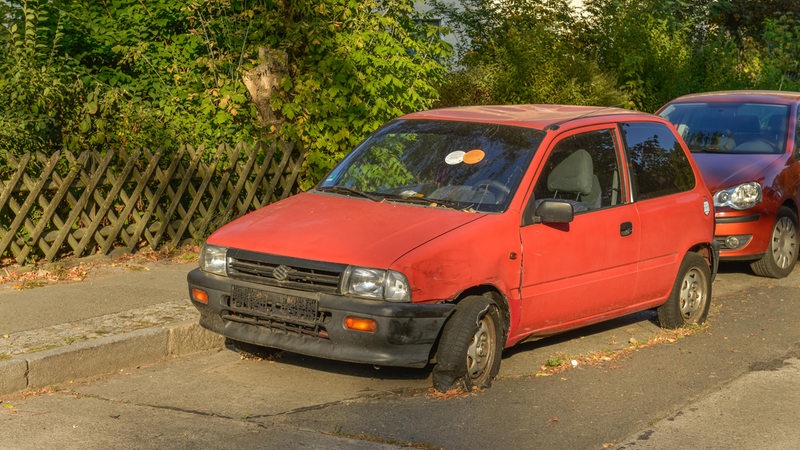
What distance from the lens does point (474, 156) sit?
26.3 ft

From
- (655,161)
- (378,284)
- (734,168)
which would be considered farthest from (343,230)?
(734,168)

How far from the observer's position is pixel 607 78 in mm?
19984

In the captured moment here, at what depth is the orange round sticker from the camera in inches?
314

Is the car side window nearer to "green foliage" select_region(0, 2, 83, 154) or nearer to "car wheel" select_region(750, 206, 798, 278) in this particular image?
"car wheel" select_region(750, 206, 798, 278)

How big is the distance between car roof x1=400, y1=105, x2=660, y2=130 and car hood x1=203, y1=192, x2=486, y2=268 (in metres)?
1.03

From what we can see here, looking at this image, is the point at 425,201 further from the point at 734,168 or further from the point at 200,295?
the point at 734,168

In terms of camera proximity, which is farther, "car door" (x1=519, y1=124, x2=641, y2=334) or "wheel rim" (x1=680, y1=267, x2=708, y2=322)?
"wheel rim" (x1=680, y1=267, x2=708, y2=322)

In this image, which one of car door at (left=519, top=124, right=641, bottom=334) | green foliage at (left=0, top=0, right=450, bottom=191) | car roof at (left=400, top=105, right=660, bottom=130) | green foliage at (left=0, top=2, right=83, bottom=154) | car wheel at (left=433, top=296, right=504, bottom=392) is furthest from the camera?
green foliage at (left=0, top=0, right=450, bottom=191)

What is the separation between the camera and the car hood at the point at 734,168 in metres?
11.7

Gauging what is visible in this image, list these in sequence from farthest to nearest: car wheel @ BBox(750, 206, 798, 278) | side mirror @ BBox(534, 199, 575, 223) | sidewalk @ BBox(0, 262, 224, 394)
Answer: car wheel @ BBox(750, 206, 798, 278)
side mirror @ BBox(534, 199, 575, 223)
sidewalk @ BBox(0, 262, 224, 394)

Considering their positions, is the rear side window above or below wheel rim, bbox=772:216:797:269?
above

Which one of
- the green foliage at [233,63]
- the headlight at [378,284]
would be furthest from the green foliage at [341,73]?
the headlight at [378,284]

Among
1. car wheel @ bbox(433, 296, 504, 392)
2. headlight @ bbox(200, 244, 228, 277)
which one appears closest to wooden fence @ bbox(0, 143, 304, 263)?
headlight @ bbox(200, 244, 228, 277)

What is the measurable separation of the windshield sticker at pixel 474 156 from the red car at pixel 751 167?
4.29 m
